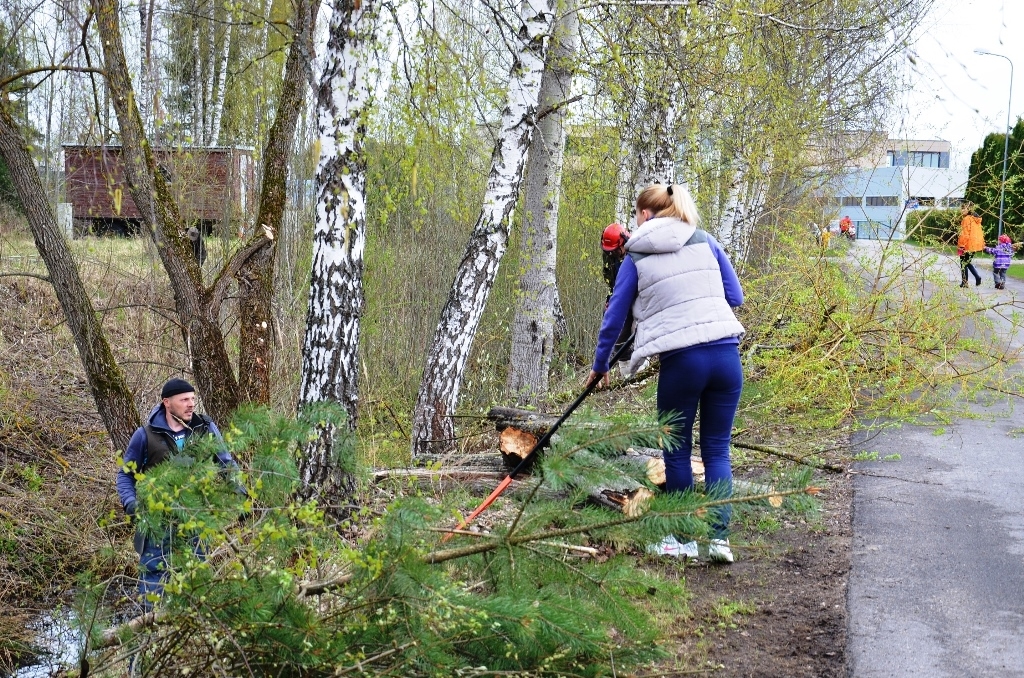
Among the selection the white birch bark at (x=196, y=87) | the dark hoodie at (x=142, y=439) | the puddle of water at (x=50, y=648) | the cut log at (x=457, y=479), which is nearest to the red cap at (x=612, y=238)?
the cut log at (x=457, y=479)

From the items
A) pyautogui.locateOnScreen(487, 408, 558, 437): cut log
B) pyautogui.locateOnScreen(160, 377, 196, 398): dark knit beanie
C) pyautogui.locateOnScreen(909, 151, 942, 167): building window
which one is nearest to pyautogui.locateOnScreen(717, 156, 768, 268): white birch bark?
pyautogui.locateOnScreen(909, 151, 942, 167): building window

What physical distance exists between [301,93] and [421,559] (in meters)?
4.29

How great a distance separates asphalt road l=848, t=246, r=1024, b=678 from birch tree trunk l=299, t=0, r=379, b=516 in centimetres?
286

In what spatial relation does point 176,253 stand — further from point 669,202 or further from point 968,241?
point 968,241

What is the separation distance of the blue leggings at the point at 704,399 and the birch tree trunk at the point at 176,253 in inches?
126

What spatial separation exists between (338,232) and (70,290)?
204 centimetres

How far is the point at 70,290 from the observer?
21.0 ft

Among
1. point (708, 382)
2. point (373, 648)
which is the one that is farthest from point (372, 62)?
point (373, 648)

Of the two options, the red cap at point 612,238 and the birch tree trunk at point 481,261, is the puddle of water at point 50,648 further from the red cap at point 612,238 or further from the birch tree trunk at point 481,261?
the red cap at point 612,238

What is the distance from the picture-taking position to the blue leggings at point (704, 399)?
4.56 meters

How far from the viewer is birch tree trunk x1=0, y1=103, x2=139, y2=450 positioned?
20.4 ft

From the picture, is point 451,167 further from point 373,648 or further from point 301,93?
point 373,648

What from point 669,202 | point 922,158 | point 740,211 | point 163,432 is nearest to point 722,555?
point 669,202

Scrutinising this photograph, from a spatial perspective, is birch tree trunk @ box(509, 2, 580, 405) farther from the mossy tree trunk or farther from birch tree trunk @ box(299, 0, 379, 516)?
birch tree trunk @ box(299, 0, 379, 516)
